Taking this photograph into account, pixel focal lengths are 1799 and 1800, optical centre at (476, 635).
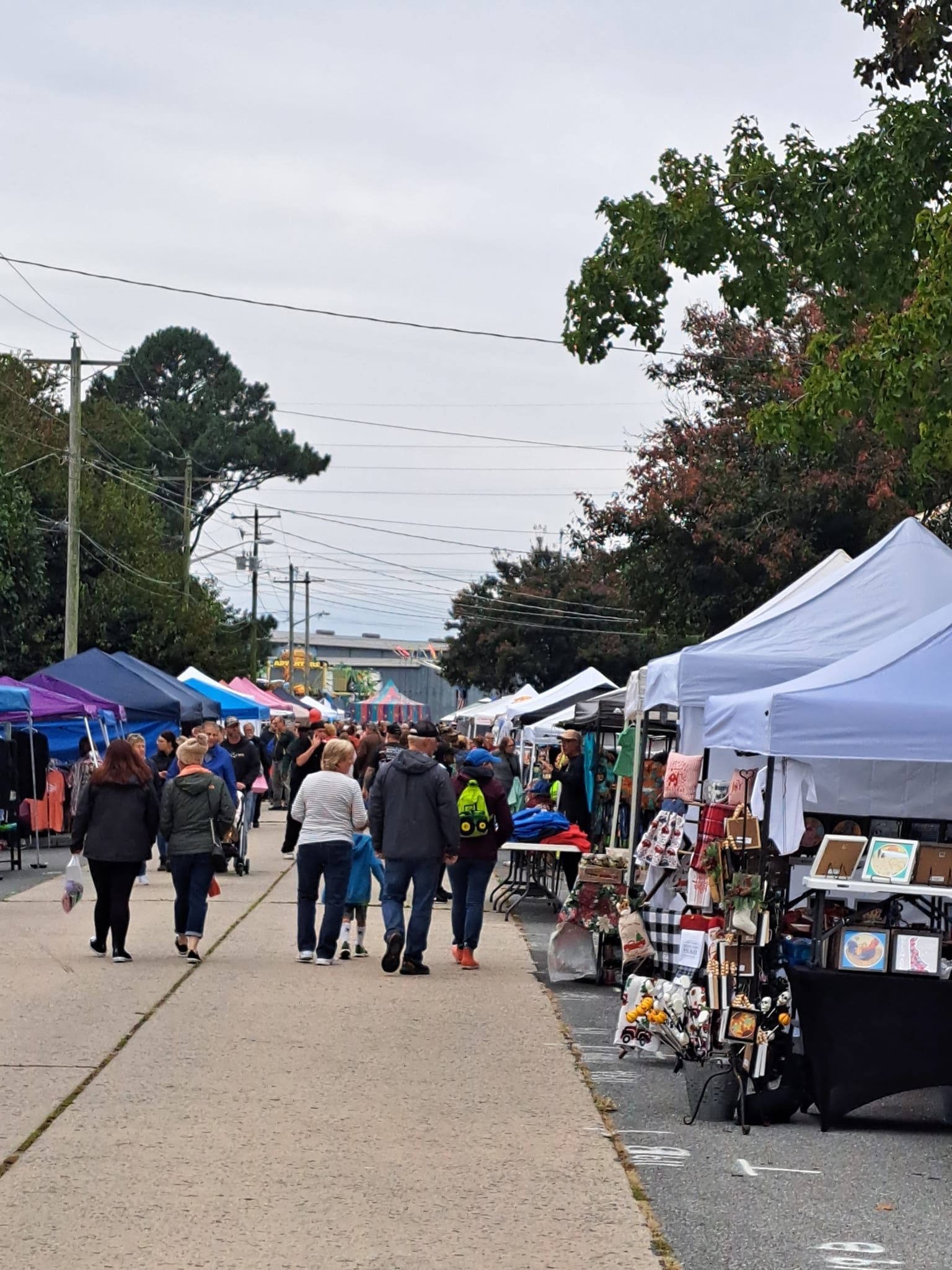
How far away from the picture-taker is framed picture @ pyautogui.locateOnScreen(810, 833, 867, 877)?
843 cm

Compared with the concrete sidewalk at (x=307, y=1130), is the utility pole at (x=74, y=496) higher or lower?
higher

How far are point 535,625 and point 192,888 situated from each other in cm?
5640

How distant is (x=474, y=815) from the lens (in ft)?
43.8

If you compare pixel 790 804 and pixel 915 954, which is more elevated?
pixel 790 804

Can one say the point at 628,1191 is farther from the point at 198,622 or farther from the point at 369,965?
the point at 198,622

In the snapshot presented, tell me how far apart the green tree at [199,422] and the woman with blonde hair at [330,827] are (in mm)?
60462

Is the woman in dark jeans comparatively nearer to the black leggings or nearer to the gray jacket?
the black leggings

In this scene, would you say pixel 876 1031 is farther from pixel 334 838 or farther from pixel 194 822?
pixel 194 822

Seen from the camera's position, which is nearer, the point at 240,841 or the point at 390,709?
the point at 240,841

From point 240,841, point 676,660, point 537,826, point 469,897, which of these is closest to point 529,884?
point 537,826

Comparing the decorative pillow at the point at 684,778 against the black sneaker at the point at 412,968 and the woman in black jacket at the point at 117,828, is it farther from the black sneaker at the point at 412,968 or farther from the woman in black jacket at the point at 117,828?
the woman in black jacket at the point at 117,828

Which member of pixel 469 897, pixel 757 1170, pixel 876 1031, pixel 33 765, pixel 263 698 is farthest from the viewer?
pixel 263 698

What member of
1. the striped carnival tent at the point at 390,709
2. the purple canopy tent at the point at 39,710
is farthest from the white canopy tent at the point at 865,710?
the striped carnival tent at the point at 390,709

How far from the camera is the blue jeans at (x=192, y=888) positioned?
43.3ft
